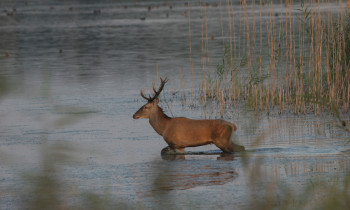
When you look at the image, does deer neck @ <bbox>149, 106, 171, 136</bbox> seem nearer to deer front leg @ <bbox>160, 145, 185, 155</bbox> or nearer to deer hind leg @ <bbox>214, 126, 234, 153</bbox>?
deer front leg @ <bbox>160, 145, 185, 155</bbox>

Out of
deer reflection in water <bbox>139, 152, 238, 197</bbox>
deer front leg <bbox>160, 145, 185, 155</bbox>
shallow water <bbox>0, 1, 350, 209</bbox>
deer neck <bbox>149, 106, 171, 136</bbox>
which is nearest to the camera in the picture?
shallow water <bbox>0, 1, 350, 209</bbox>

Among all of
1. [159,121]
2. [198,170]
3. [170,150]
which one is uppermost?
[159,121]

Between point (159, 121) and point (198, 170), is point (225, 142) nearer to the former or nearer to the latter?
point (198, 170)

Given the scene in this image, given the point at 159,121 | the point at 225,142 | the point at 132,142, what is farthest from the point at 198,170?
the point at 132,142

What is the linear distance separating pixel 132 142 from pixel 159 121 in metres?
0.87

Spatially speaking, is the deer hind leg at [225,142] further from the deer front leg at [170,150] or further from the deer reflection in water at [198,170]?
the deer front leg at [170,150]

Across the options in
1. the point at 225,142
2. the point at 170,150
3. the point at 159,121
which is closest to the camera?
the point at 225,142

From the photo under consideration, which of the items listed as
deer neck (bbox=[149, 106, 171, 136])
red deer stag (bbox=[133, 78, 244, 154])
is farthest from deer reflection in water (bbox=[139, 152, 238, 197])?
deer neck (bbox=[149, 106, 171, 136])

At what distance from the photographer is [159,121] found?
29.6ft

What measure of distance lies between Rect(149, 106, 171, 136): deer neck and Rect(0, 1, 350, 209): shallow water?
284 millimetres

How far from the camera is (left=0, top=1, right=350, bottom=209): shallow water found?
3145mm

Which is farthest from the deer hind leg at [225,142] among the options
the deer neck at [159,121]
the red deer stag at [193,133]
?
the deer neck at [159,121]

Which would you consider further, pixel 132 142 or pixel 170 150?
pixel 132 142

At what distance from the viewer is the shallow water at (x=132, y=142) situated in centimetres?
314
